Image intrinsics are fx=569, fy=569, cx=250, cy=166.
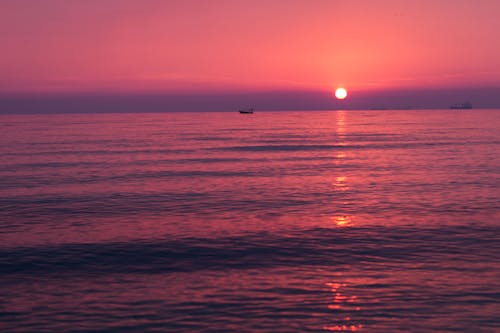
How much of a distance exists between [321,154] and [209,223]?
44.7 meters

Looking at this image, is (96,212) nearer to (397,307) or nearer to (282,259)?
(282,259)

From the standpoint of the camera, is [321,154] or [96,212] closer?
[96,212]

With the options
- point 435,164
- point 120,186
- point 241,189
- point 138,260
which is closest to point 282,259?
point 138,260

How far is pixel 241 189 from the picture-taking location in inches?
1476

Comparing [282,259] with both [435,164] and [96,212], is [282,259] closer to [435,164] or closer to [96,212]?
[96,212]

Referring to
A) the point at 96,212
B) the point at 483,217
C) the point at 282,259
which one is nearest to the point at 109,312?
the point at 282,259

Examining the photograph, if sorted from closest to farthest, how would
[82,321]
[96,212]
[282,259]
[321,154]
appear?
[82,321], [282,259], [96,212], [321,154]

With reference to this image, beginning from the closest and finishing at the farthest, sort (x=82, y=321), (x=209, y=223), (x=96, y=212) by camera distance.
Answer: (x=82, y=321)
(x=209, y=223)
(x=96, y=212)

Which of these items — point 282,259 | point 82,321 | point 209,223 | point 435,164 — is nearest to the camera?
point 82,321

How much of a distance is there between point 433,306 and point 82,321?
9.11m

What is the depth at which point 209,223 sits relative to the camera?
2658 cm

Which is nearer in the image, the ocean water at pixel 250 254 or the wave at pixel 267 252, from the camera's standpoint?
the ocean water at pixel 250 254

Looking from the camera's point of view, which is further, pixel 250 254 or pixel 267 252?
pixel 267 252

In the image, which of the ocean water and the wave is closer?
the ocean water
